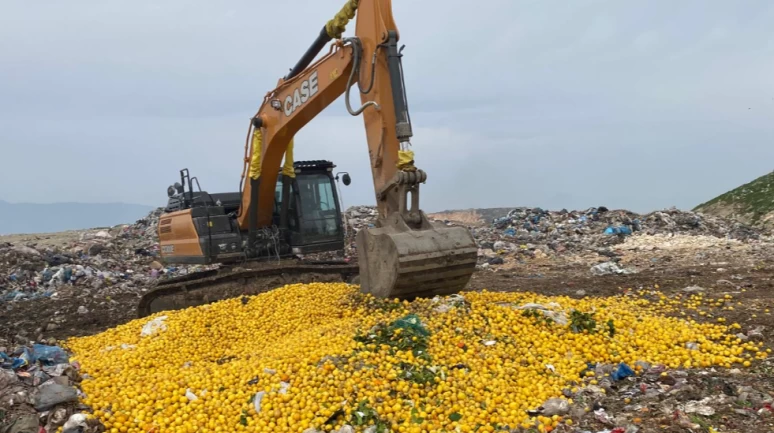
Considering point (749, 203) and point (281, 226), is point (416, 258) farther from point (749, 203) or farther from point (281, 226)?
point (749, 203)

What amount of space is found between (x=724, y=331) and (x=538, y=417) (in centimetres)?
290

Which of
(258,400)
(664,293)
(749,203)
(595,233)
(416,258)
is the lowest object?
(258,400)

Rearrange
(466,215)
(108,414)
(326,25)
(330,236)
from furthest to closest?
(466,215) < (330,236) < (326,25) < (108,414)

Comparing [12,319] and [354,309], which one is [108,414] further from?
[12,319]

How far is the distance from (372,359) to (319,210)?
5.20 metres

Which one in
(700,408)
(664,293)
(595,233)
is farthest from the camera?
(595,233)

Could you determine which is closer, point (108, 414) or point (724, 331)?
point (108, 414)

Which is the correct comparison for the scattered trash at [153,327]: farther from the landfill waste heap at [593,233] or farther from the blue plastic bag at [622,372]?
the landfill waste heap at [593,233]

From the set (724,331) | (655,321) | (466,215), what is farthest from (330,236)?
(466,215)

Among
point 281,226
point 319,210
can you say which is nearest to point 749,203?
point 319,210

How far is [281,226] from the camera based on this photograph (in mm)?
9594

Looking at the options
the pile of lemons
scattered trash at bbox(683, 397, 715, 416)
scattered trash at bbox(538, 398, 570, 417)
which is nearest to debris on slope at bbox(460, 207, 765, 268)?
the pile of lemons

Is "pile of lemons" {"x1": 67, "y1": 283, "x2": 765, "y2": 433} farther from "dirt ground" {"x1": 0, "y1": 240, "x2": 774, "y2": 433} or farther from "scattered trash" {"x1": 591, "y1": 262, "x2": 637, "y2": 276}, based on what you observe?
"scattered trash" {"x1": 591, "y1": 262, "x2": 637, "y2": 276}

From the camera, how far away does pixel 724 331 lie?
5.81 m
